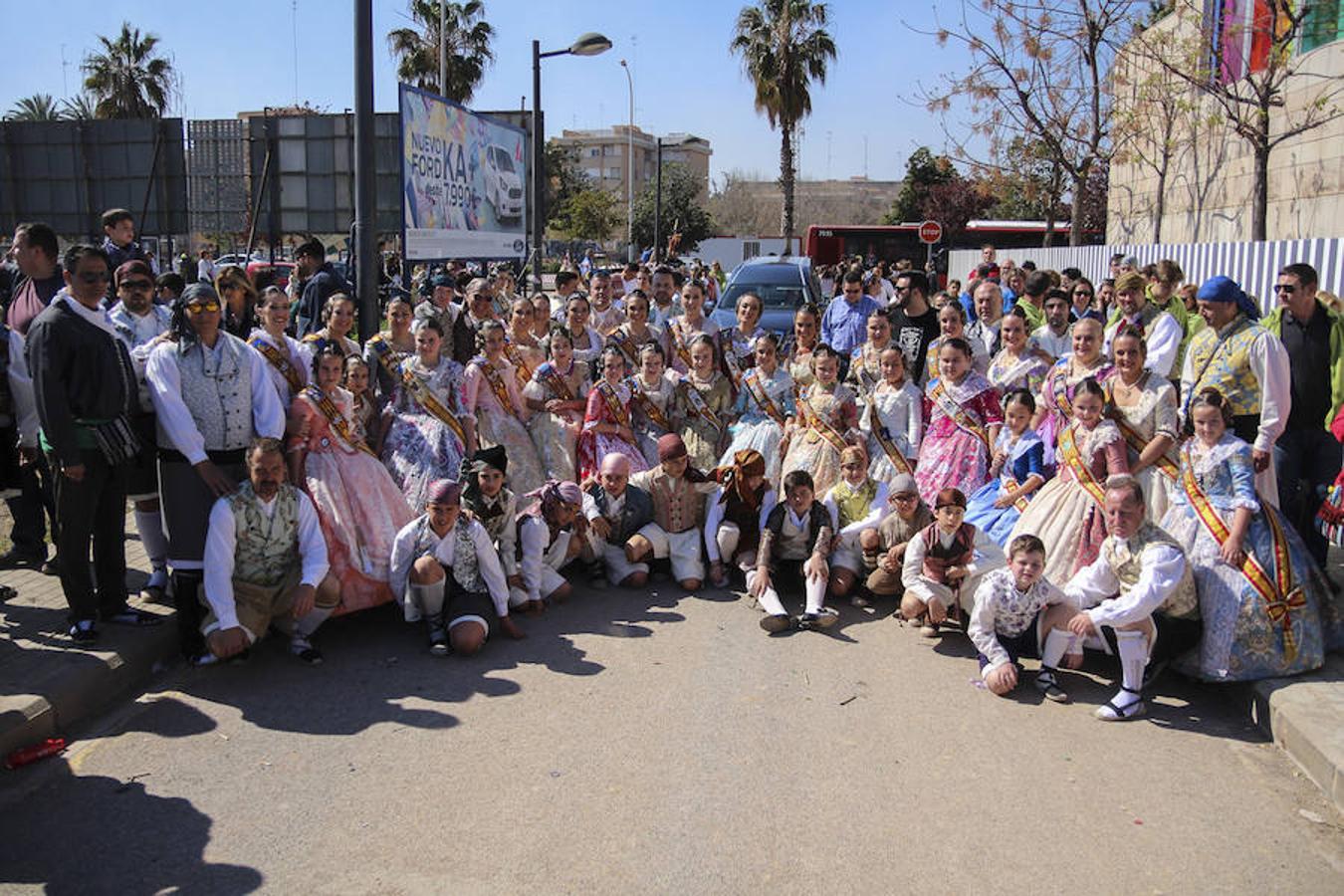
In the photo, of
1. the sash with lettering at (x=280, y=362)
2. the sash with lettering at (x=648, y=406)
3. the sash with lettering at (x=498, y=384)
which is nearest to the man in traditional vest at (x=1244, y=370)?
the sash with lettering at (x=648, y=406)

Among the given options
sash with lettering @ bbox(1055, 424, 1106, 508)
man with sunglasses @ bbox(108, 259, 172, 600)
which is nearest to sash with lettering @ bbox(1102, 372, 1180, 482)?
sash with lettering @ bbox(1055, 424, 1106, 508)

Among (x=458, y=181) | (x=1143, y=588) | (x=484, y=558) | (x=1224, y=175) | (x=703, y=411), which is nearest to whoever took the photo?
(x=1143, y=588)

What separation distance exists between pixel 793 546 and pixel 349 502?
8.80ft

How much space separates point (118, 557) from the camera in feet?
17.6

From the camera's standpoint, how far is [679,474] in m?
6.88

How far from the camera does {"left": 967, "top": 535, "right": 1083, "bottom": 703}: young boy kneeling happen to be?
4930 millimetres

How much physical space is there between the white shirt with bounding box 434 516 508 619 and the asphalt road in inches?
11.8

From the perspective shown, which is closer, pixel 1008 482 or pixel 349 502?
pixel 349 502

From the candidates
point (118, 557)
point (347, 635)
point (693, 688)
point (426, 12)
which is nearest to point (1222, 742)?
point (693, 688)

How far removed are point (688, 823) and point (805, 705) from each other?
48.3 inches

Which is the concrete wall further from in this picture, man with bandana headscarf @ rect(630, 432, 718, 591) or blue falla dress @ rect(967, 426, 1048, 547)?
man with bandana headscarf @ rect(630, 432, 718, 591)

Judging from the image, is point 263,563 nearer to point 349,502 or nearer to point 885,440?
point 349,502

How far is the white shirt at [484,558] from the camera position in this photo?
217 inches

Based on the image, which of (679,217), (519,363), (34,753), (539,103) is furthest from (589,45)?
(679,217)
